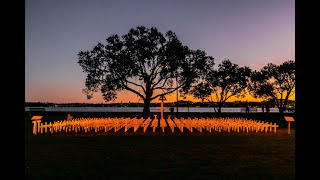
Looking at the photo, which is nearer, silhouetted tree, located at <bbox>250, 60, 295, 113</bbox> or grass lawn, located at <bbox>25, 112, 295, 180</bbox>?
grass lawn, located at <bbox>25, 112, 295, 180</bbox>

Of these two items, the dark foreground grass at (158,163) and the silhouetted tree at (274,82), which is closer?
the dark foreground grass at (158,163)

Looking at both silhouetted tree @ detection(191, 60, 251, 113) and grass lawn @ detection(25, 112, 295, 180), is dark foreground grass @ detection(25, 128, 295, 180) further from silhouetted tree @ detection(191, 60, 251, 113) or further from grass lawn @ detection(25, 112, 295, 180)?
silhouetted tree @ detection(191, 60, 251, 113)

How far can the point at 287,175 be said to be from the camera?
995 cm

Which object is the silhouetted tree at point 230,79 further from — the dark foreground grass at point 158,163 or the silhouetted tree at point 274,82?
the dark foreground grass at point 158,163

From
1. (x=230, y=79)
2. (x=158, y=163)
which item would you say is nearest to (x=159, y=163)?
(x=158, y=163)

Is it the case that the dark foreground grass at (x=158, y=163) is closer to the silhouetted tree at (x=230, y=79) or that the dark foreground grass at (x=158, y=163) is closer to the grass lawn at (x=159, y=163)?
the grass lawn at (x=159, y=163)

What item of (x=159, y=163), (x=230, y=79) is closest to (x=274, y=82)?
(x=230, y=79)

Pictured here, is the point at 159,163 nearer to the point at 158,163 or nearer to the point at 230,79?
the point at 158,163

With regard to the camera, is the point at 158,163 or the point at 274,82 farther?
the point at 274,82

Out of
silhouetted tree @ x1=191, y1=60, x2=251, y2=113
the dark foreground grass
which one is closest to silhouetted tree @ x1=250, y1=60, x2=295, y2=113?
silhouetted tree @ x1=191, y1=60, x2=251, y2=113

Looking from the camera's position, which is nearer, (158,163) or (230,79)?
(158,163)

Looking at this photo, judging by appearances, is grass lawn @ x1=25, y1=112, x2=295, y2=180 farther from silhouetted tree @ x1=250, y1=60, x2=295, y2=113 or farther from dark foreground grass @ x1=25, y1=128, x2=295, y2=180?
silhouetted tree @ x1=250, y1=60, x2=295, y2=113

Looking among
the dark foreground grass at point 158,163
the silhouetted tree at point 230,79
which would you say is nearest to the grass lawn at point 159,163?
the dark foreground grass at point 158,163

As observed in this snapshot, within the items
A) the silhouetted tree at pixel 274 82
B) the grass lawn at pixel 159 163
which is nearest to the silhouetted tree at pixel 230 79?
the silhouetted tree at pixel 274 82
